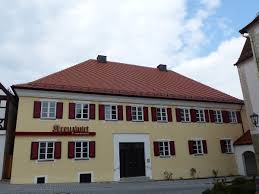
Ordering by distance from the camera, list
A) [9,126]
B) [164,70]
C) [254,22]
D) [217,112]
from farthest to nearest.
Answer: [164,70], [217,112], [9,126], [254,22]

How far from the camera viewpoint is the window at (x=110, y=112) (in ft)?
75.4

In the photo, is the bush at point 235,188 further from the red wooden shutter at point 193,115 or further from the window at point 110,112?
the red wooden shutter at point 193,115

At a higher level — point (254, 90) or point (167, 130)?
point (254, 90)

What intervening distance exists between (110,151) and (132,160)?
82.9 inches

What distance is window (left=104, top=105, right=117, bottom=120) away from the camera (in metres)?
23.0

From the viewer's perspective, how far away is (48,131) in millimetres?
20594

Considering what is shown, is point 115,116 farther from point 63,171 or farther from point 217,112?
point 217,112

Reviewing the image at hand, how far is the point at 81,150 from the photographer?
21297 mm

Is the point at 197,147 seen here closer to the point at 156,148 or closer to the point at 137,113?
the point at 156,148

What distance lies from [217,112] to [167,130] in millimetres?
6221

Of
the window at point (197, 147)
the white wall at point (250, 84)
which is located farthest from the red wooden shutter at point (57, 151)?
the white wall at point (250, 84)

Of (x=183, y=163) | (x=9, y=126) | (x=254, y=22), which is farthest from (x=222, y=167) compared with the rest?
(x=9, y=126)

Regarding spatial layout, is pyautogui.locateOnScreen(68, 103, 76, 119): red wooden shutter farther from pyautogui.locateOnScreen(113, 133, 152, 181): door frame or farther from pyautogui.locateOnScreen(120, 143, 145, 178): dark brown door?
pyautogui.locateOnScreen(120, 143, 145, 178): dark brown door

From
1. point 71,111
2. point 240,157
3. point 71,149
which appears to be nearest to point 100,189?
point 71,149
